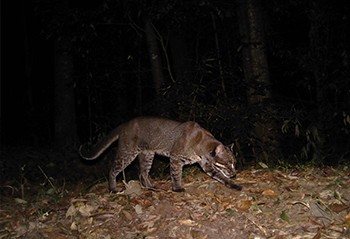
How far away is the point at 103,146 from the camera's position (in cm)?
749

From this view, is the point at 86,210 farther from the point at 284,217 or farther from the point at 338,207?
the point at 338,207

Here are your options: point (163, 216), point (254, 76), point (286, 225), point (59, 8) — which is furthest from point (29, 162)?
point (286, 225)

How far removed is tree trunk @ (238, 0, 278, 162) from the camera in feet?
28.1

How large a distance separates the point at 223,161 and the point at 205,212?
124 centimetres

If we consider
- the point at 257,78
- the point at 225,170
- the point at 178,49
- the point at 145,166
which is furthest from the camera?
the point at 178,49

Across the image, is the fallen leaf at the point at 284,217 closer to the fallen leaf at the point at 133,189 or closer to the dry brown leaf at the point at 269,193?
the dry brown leaf at the point at 269,193

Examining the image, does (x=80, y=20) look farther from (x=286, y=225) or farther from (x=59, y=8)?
(x=286, y=225)

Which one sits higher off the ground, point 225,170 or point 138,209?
point 225,170

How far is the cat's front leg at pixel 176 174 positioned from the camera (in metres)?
6.53

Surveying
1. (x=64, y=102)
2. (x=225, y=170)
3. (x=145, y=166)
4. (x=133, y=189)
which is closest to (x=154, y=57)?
(x=145, y=166)

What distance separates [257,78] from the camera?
29.0ft

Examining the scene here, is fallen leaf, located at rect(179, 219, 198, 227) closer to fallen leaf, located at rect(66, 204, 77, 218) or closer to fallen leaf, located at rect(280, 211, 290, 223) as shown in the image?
fallen leaf, located at rect(280, 211, 290, 223)

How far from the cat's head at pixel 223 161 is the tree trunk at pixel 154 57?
397 centimetres

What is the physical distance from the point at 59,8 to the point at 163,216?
20.9ft
